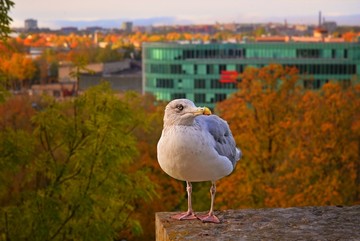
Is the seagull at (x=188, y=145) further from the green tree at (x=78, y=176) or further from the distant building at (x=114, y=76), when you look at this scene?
the distant building at (x=114, y=76)

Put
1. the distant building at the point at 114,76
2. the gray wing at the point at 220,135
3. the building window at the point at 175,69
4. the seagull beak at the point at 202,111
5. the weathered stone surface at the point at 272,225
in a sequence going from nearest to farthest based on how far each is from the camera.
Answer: the seagull beak at the point at 202,111, the weathered stone surface at the point at 272,225, the gray wing at the point at 220,135, the building window at the point at 175,69, the distant building at the point at 114,76

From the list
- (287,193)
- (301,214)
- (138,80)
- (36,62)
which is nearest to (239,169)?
(287,193)

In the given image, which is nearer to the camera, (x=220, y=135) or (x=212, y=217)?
(x=220, y=135)

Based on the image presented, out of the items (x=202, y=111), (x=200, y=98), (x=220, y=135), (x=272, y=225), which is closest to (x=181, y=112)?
(x=202, y=111)

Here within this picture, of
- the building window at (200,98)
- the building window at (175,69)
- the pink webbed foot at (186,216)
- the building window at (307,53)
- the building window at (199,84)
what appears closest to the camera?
the pink webbed foot at (186,216)

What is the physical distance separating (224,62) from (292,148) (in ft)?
196

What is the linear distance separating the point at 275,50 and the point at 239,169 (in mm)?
61260

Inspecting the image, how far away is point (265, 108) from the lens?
34000 mm

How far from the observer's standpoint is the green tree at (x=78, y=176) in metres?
16.6

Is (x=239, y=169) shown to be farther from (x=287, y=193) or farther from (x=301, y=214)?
(x=301, y=214)

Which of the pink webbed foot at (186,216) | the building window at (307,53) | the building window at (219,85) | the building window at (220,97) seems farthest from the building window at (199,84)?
the pink webbed foot at (186,216)

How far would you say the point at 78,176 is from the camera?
17.6m

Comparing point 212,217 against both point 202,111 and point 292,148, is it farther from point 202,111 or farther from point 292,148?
point 292,148

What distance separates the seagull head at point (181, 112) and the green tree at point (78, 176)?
8160 mm
